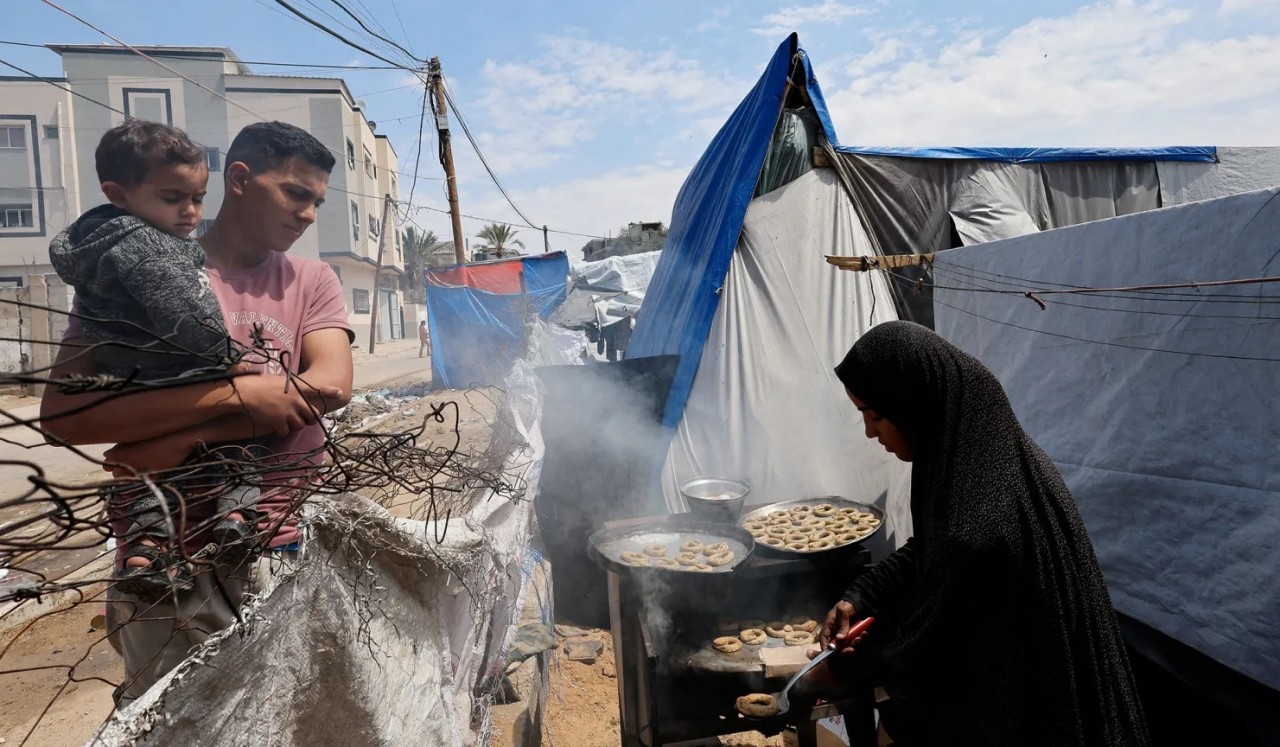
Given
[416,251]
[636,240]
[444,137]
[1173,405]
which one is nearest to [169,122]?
[444,137]

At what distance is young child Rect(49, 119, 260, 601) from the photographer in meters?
1.46

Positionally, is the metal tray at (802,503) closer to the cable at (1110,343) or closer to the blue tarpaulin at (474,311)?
the cable at (1110,343)

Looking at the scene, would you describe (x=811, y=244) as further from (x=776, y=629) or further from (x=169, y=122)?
(x=169, y=122)

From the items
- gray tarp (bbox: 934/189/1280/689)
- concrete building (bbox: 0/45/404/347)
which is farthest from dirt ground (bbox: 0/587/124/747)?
concrete building (bbox: 0/45/404/347)

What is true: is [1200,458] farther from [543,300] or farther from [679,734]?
[543,300]

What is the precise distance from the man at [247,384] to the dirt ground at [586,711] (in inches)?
109

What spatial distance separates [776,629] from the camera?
3666 millimetres

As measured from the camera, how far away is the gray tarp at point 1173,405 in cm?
272

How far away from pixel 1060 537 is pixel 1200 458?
184cm

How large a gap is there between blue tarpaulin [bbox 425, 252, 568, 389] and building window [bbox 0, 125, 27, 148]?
26.4 m

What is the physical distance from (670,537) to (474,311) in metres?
9.34

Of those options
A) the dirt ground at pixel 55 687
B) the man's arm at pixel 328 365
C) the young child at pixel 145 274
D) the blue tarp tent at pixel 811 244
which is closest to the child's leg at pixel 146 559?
the young child at pixel 145 274

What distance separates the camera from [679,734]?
10.9 feet

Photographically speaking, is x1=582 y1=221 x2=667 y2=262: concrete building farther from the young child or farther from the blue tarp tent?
the young child
